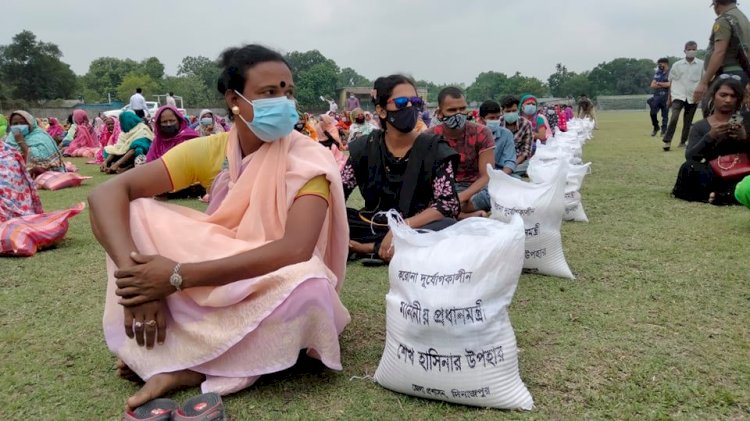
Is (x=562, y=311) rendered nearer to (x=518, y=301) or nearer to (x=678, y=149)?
(x=518, y=301)

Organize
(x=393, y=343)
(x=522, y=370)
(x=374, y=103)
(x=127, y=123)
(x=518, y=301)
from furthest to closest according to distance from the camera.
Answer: (x=127, y=123), (x=374, y=103), (x=518, y=301), (x=522, y=370), (x=393, y=343)

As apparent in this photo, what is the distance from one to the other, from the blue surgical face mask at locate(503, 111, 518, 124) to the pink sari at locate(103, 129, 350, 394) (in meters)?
4.99

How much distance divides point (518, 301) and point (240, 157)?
157cm

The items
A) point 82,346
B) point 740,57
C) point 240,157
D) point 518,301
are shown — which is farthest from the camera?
point 740,57

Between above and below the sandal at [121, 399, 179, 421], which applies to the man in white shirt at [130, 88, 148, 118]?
above

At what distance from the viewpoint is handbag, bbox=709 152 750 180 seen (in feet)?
15.9

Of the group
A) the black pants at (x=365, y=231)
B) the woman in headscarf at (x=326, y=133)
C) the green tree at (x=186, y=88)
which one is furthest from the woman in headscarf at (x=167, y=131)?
the green tree at (x=186, y=88)

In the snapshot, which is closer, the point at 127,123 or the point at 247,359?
the point at 247,359

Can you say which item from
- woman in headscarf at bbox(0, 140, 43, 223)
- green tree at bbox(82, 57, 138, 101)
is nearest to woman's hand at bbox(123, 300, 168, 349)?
woman in headscarf at bbox(0, 140, 43, 223)

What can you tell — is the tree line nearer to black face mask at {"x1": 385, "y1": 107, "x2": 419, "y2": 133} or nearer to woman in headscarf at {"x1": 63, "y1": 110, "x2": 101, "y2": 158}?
woman in headscarf at {"x1": 63, "y1": 110, "x2": 101, "y2": 158}

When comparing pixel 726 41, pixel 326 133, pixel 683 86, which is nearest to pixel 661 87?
pixel 683 86

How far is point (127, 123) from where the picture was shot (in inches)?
378

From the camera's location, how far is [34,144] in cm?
804

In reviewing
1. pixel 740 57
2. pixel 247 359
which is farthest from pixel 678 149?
pixel 247 359
